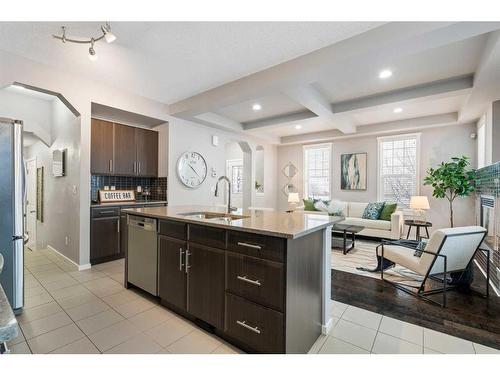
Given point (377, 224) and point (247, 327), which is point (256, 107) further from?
point (247, 327)

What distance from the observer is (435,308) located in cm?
236

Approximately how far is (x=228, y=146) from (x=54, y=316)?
7057 mm

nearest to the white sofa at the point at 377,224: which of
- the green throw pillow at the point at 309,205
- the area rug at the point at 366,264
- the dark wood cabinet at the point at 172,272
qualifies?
the area rug at the point at 366,264

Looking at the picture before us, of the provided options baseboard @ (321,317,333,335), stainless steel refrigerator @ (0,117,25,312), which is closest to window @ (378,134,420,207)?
baseboard @ (321,317,333,335)

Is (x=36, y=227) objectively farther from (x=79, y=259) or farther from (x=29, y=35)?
(x=29, y=35)

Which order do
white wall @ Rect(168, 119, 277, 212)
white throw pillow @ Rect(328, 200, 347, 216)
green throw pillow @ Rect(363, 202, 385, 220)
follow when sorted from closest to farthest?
white wall @ Rect(168, 119, 277, 212) < green throw pillow @ Rect(363, 202, 385, 220) < white throw pillow @ Rect(328, 200, 347, 216)

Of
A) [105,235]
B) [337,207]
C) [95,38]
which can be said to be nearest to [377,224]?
[337,207]

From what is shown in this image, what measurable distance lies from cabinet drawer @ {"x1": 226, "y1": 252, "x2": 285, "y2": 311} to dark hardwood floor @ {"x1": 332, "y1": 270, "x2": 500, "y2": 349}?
1.38 metres

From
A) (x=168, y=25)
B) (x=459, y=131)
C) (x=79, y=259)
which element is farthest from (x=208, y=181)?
(x=459, y=131)

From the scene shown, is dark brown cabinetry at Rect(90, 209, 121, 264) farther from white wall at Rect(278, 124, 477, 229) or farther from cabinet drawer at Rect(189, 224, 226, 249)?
white wall at Rect(278, 124, 477, 229)

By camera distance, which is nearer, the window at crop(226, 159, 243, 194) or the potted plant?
the potted plant

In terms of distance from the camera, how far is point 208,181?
523 cm

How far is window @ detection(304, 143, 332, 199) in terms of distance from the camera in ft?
22.3

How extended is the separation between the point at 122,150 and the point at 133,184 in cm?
77
